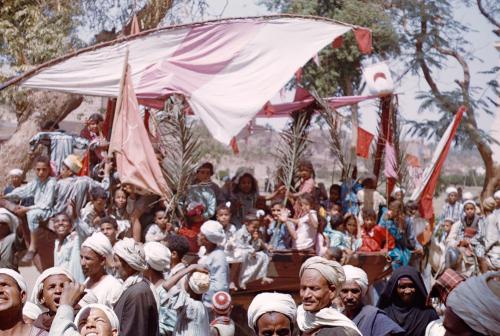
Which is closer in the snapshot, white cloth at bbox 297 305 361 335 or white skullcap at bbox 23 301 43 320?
white cloth at bbox 297 305 361 335

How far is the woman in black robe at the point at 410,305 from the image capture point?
6.00 metres

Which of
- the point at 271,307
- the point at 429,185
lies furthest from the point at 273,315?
the point at 429,185

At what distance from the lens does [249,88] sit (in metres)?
10.4

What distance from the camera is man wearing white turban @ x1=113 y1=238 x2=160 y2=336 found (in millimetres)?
5383

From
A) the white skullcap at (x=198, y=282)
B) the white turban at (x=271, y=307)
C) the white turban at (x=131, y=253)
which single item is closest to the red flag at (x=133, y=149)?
the white skullcap at (x=198, y=282)

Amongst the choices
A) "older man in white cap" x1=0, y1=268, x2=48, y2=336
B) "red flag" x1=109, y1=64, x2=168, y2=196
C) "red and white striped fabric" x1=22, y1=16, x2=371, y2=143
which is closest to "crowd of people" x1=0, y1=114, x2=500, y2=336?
"older man in white cap" x1=0, y1=268, x2=48, y2=336

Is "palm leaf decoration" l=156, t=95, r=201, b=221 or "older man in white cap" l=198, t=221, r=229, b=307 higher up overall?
"palm leaf decoration" l=156, t=95, r=201, b=221

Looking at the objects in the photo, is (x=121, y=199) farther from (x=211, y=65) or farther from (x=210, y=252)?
(x=211, y=65)

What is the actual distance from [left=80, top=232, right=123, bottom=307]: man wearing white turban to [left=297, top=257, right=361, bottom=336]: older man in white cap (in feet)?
5.29

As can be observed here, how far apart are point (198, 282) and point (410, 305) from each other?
1.43 metres

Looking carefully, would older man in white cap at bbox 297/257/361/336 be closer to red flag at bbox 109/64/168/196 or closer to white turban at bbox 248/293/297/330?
white turban at bbox 248/293/297/330

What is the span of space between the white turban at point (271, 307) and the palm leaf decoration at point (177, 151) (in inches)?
185

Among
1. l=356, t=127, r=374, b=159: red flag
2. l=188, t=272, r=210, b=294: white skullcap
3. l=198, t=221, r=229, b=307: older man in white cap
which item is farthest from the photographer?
l=356, t=127, r=374, b=159: red flag

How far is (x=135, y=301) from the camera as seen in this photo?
5418 mm
